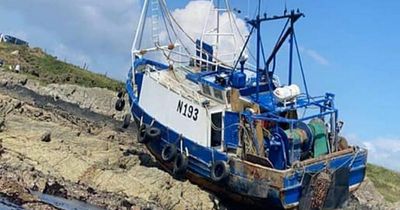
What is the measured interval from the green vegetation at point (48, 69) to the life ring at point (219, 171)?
30890 millimetres

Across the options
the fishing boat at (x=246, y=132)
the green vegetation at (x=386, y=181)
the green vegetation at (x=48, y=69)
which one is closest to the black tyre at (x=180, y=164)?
the fishing boat at (x=246, y=132)

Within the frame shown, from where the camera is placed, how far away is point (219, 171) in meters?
28.1

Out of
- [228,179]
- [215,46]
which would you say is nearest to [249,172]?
[228,179]

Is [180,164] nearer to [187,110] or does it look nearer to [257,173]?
[187,110]

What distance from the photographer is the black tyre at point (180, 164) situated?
29359mm

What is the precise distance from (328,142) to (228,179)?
416 cm

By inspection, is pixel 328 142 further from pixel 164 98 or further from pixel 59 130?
pixel 59 130

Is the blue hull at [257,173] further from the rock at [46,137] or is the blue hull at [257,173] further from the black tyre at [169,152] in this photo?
the rock at [46,137]

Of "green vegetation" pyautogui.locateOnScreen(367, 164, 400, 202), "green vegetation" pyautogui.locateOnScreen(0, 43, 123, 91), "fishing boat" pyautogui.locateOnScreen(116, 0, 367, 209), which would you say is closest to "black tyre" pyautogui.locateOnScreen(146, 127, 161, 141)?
"fishing boat" pyautogui.locateOnScreen(116, 0, 367, 209)

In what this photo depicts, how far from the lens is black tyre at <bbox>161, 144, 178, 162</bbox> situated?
29750mm

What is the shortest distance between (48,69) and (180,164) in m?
35.5

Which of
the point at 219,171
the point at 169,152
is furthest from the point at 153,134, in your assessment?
Result: the point at 219,171

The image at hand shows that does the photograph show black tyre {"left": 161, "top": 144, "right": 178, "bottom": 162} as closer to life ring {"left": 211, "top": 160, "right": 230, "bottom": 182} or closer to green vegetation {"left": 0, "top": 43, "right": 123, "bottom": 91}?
life ring {"left": 211, "top": 160, "right": 230, "bottom": 182}

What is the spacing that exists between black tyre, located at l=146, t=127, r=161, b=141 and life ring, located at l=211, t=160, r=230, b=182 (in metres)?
3.15
